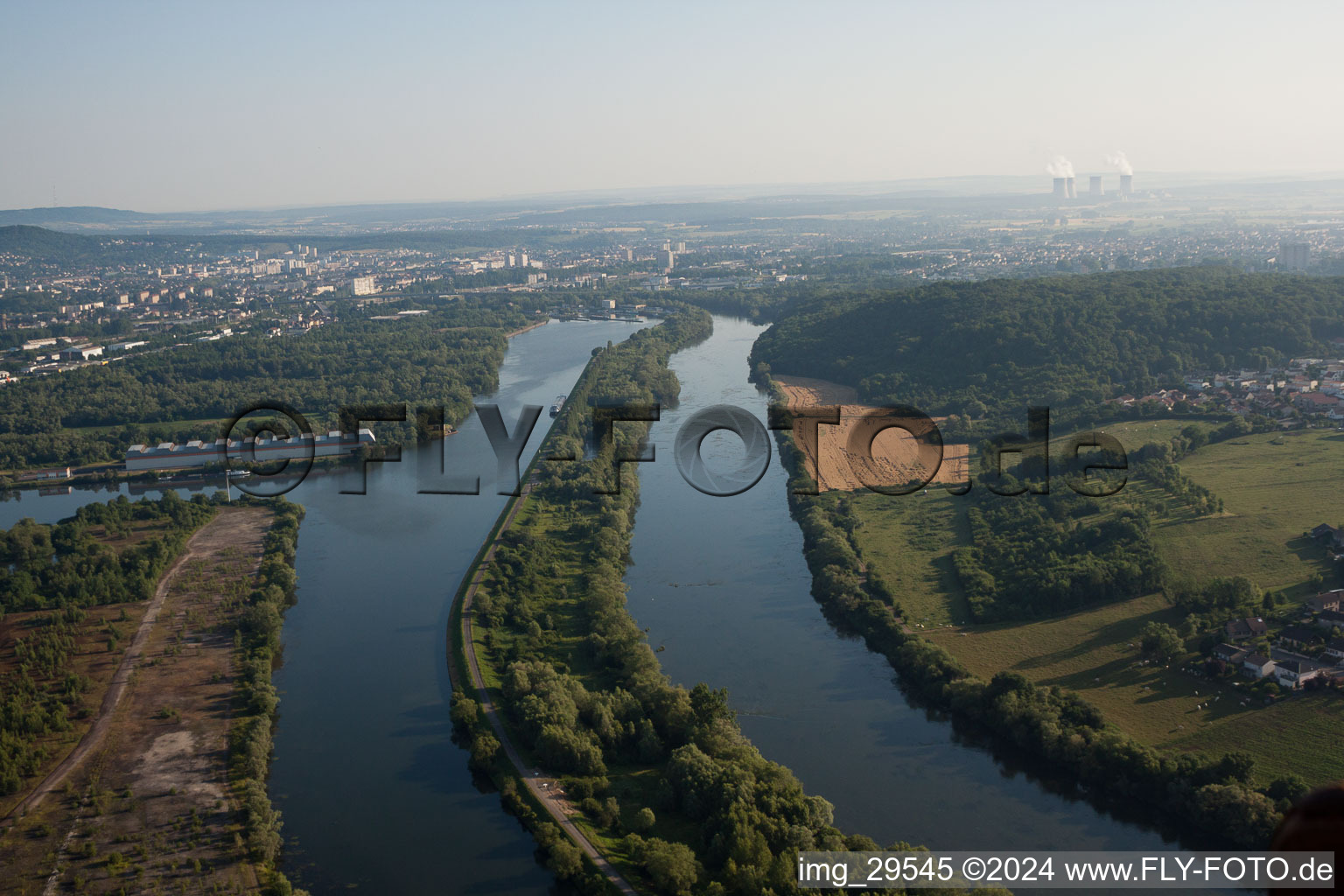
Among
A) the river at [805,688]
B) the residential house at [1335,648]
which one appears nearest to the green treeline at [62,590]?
the river at [805,688]

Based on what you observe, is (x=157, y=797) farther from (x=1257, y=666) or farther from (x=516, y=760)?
(x=1257, y=666)

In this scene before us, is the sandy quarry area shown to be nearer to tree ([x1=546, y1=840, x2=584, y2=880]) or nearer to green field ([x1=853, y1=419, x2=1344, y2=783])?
green field ([x1=853, y1=419, x2=1344, y2=783])

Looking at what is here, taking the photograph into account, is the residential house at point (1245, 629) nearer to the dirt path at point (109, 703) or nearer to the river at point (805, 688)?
the river at point (805, 688)

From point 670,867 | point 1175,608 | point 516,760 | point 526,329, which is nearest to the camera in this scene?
point 670,867

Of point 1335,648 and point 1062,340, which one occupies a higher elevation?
point 1062,340

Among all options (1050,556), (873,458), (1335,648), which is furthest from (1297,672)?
(873,458)
